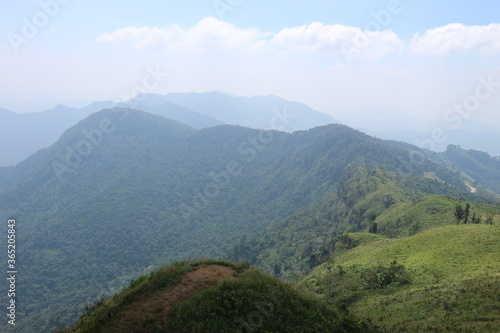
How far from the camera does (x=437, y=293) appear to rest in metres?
25.7

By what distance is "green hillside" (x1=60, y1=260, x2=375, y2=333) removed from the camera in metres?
16.4

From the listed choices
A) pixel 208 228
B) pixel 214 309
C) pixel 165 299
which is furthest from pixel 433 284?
pixel 208 228

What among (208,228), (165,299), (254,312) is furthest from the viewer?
(208,228)

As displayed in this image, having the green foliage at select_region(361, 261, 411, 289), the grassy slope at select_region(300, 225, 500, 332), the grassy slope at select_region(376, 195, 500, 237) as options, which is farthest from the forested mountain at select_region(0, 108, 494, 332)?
the green foliage at select_region(361, 261, 411, 289)

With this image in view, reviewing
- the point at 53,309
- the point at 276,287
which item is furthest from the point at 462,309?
the point at 53,309

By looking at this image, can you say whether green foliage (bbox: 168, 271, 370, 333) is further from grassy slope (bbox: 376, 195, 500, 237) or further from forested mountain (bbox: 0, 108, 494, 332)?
forested mountain (bbox: 0, 108, 494, 332)

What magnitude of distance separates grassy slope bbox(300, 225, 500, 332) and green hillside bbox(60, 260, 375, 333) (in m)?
7.25

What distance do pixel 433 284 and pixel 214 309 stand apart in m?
23.5

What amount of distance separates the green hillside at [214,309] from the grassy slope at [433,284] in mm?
7252

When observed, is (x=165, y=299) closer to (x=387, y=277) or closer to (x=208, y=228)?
(x=387, y=277)

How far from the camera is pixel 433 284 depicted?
2956cm

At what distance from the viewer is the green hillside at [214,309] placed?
16.4 metres

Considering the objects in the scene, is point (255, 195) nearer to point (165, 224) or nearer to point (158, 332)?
point (165, 224)

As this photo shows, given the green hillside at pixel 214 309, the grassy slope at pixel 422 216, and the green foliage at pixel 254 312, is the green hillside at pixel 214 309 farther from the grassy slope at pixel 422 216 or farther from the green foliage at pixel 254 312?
the grassy slope at pixel 422 216
